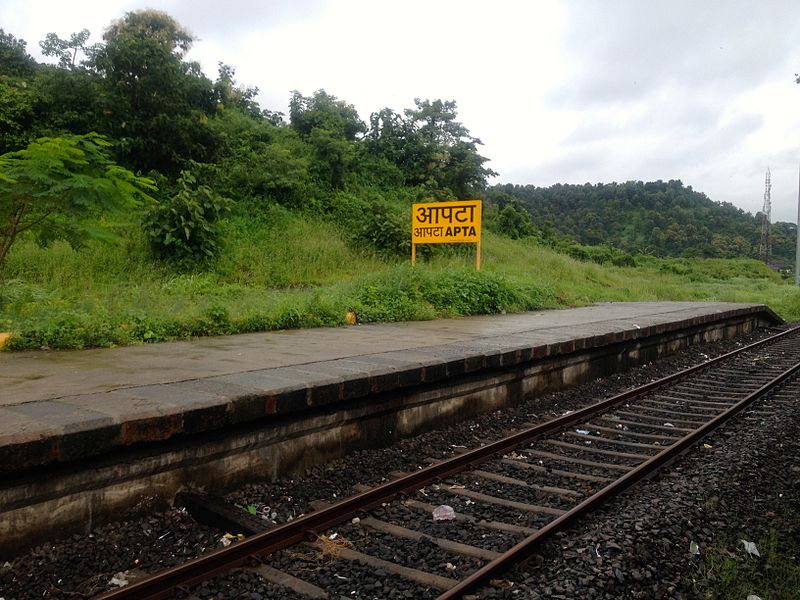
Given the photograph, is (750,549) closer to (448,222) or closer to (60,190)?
(60,190)

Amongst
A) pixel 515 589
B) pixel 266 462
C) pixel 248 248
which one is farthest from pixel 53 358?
pixel 248 248

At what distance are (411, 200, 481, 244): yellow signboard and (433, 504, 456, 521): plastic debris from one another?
8870mm

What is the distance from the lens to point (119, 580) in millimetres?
2834

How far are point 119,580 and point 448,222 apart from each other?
1059 cm

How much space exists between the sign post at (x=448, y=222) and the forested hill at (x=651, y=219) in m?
37.6

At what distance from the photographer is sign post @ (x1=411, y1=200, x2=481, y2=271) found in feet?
40.7

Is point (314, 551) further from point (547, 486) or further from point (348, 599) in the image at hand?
point (547, 486)

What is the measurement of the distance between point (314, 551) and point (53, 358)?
137 inches

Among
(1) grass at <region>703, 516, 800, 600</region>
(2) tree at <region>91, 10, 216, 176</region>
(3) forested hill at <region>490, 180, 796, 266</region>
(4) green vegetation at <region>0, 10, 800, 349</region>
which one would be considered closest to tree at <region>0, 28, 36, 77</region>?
(4) green vegetation at <region>0, 10, 800, 349</region>

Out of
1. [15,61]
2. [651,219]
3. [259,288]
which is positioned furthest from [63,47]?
[651,219]

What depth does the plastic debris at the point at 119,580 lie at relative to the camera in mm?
2803

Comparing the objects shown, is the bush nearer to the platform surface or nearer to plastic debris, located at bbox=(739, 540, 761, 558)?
the platform surface

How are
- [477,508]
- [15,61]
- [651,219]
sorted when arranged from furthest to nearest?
[651,219] < [15,61] < [477,508]

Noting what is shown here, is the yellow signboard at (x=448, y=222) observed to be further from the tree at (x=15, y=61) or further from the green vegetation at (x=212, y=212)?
the tree at (x=15, y=61)
